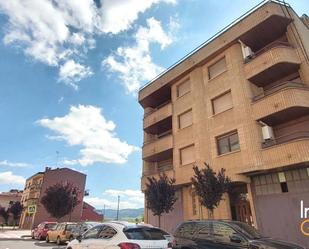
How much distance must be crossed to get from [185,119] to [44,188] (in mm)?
37901

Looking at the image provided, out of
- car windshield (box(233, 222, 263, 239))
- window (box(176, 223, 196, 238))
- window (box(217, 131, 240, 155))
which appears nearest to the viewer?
car windshield (box(233, 222, 263, 239))

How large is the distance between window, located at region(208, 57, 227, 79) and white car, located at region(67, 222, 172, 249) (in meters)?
15.2

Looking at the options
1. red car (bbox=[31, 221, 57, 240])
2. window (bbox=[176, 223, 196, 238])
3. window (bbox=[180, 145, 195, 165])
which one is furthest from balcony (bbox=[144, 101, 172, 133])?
window (bbox=[176, 223, 196, 238])

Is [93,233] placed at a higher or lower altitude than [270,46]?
lower

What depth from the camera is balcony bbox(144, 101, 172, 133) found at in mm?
24052

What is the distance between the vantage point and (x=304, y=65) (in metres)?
15.9

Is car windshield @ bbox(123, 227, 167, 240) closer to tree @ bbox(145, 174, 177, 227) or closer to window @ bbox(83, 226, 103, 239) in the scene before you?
window @ bbox(83, 226, 103, 239)

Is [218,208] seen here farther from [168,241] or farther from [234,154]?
[168,241]

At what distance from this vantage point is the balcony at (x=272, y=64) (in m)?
16.0

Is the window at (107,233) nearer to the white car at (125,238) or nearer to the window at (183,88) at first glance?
the white car at (125,238)

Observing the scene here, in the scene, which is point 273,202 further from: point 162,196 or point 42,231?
point 42,231

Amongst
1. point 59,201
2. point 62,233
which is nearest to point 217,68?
point 62,233

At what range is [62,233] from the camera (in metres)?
19.3

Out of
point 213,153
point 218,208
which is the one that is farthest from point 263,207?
point 213,153
